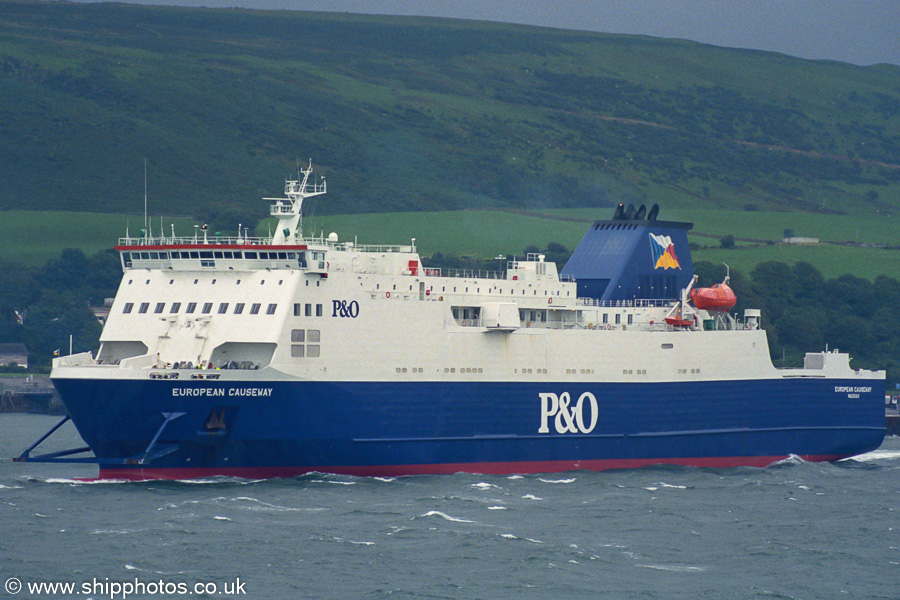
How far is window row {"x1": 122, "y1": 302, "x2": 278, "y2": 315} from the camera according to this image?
29984 mm

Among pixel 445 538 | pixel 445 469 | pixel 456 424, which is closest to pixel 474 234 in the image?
pixel 456 424

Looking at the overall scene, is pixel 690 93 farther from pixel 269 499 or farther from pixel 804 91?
pixel 269 499

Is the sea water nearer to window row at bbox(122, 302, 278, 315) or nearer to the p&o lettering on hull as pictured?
the p&o lettering on hull

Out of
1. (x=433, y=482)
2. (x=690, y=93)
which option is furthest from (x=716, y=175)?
(x=433, y=482)

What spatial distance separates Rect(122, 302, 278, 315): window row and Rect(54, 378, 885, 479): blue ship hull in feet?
6.61

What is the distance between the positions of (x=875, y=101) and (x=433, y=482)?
423ft

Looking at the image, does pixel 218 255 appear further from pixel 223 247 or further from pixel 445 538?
pixel 445 538

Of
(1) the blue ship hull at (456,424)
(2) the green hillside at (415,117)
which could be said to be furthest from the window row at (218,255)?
(2) the green hillside at (415,117)

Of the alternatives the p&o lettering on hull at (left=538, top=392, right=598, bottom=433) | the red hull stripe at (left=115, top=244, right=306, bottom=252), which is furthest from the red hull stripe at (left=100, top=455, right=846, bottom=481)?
the red hull stripe at (left=115, top=244, right=306, bottom=252)

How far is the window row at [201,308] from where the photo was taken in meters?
30.0

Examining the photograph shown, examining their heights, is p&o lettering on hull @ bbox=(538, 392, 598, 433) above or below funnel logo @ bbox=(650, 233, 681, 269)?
below

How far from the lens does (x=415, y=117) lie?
382ft

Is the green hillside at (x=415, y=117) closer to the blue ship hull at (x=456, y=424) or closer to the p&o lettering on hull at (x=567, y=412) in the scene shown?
the blue ship hull at (x=456, y=424)

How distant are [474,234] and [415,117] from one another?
3270cm
